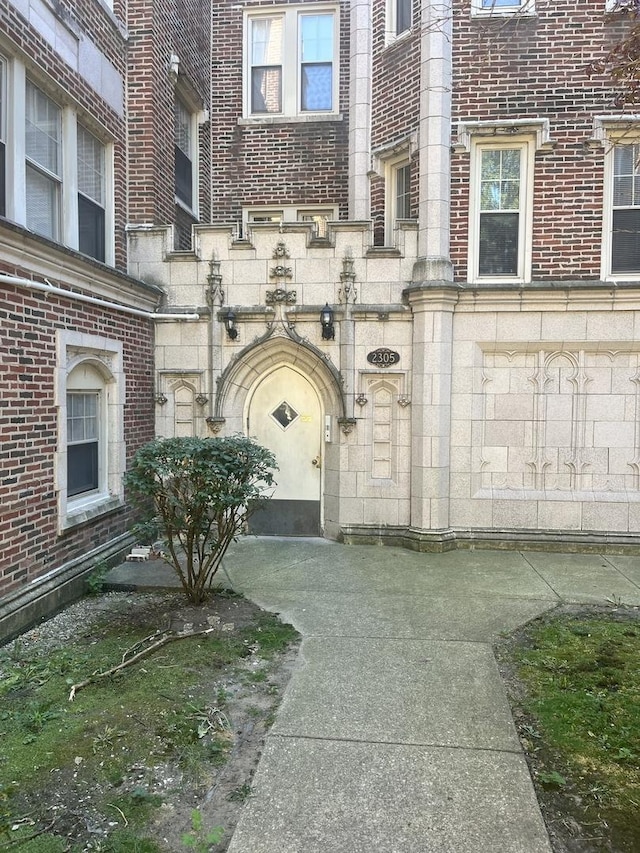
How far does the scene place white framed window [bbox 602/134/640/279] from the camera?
7.47 m

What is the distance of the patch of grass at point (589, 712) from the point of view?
9.57ft

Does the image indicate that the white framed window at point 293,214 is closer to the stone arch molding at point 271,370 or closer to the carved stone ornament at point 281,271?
the carved stone ornament at point 281,271

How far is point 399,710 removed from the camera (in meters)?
3.75

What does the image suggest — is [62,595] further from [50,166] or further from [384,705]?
[50,166]

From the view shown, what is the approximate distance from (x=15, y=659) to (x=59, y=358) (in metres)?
2.89

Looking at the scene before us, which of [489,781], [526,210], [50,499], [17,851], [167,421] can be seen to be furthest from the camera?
[167,421]

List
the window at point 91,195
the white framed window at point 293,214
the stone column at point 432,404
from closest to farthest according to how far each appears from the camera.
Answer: the window at point 91,195
the stone column at point 432,404
the white framed window at point 293,214

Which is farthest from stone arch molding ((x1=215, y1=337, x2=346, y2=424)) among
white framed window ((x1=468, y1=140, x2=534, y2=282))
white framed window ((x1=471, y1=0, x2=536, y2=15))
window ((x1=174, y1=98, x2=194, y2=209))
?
white framed window ((x1=471, y1=0, x2=536, y2=15))

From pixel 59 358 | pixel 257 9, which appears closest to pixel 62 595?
pixel 59 358

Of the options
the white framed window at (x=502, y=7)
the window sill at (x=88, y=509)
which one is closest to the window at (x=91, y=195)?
the window sill at (x=88, y=509)

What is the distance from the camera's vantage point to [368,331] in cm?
788

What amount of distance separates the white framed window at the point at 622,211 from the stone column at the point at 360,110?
11.2ft

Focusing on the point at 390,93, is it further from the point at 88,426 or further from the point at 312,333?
the point at 88,426

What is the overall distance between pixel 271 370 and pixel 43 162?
384cm
